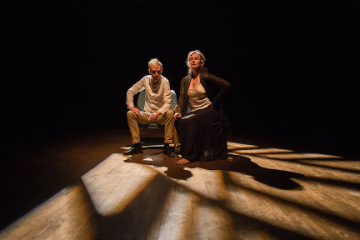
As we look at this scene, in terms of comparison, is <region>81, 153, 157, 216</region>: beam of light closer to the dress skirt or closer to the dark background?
the dress skirt

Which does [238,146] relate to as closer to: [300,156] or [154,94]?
[300,156]

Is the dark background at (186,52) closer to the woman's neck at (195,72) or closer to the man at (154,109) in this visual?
the man at (154,109)

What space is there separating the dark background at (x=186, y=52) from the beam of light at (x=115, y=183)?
3338 mm

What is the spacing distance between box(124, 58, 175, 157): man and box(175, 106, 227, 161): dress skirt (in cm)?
31

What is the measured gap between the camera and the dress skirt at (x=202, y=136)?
8.49 ft

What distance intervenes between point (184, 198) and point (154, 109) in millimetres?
1697

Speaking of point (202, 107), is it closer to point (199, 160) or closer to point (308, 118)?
point (199, 160)

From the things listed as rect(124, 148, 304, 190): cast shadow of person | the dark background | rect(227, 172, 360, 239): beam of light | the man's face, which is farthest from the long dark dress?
the dark background

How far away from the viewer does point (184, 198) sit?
1565 mm

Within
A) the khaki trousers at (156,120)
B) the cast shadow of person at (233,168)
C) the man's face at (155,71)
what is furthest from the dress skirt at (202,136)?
the man's face at (155,71)

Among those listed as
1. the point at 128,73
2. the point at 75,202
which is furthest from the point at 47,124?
the point at 75,202

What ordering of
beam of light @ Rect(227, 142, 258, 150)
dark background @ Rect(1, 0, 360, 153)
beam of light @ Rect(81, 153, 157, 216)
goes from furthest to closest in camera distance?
dark background @ Rect(1, 0, 360, 153) → beam of light @ Rect(227, 142, 258, 150) → beam of light @ Rect(81, 153, 157, 216)

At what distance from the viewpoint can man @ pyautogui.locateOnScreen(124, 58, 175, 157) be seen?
Result: 292 centimetres

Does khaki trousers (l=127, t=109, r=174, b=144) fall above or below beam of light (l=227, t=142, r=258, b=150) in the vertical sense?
above
